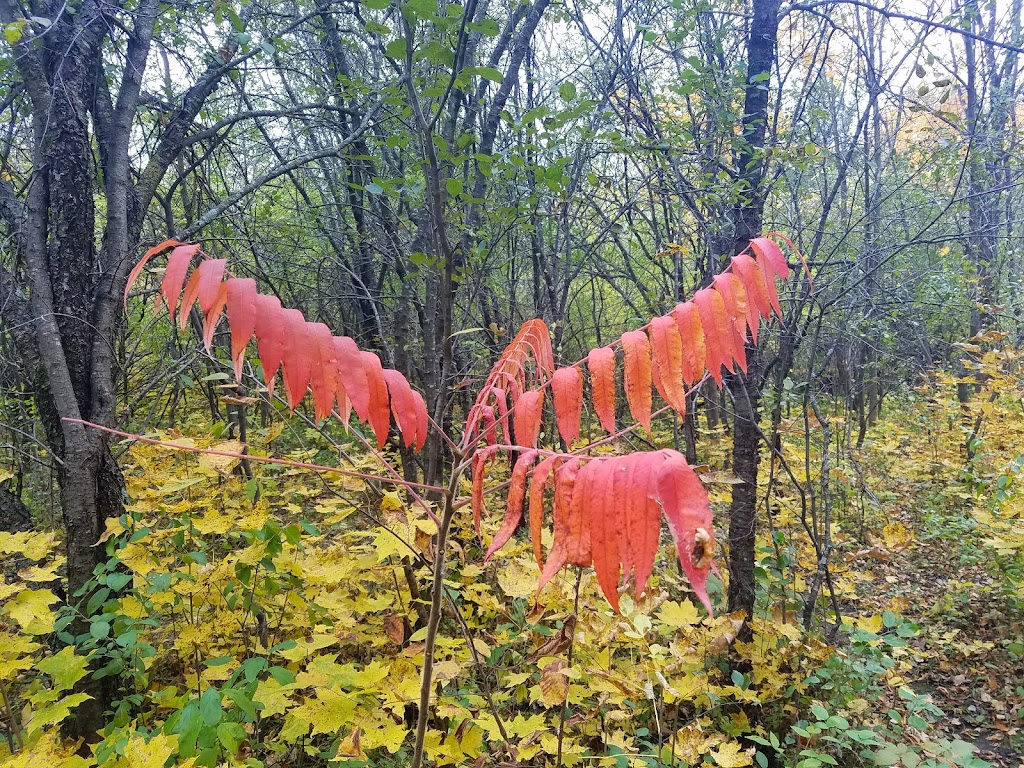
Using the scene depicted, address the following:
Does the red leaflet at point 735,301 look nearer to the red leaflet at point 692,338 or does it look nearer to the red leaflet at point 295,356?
the red leaflet at point 692,338

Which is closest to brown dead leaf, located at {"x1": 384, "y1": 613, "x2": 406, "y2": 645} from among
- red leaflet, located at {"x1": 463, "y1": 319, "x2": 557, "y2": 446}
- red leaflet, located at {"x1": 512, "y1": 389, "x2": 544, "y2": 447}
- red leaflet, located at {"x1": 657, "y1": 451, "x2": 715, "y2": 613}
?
red leaflet, located at {"x1": 463, "y1": 319, "x2": 557, "y2": 446}

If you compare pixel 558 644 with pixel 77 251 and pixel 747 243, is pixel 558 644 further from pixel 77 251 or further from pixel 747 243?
pixel 77 251

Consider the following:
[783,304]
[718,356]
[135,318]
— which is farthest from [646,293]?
[135,318]

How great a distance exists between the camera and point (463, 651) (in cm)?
269

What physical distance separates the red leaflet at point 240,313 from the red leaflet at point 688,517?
0.84m

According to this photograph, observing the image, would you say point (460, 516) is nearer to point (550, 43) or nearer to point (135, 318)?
point (135, 318)

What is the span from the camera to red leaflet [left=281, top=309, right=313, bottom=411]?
1.08 metres

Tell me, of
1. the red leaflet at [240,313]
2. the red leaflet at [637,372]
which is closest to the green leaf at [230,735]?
the red leaflet at [240,313]

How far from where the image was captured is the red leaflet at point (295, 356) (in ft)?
3.55

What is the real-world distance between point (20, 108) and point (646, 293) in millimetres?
4304

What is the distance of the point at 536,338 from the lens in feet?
6.20

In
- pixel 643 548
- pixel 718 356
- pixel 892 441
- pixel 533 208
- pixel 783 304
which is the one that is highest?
pixel 533 208

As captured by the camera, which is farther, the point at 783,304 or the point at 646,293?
the point at 646,293

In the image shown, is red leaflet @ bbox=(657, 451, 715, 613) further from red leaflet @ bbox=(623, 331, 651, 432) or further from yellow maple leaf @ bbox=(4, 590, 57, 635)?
yellow maple leaf @ bbox=(4, 590, 57, 635)
